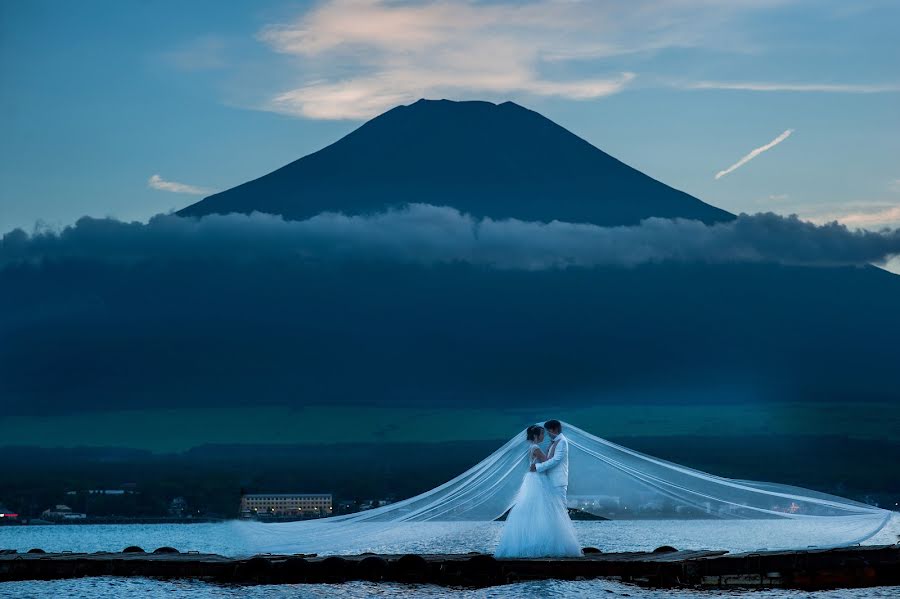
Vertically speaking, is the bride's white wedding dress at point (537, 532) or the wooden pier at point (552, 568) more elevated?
the bride's white wedding dress at point (537, 532)

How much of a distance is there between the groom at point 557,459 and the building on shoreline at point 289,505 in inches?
4285

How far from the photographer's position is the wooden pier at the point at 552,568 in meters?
33.1

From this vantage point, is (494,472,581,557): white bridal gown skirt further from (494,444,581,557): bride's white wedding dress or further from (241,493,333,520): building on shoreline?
(241,493,333,520): building on shoreline

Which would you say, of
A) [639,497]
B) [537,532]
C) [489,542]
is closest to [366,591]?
[537,532]

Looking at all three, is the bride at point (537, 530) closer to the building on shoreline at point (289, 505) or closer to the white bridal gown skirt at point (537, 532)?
the white bridal gown skirt at point (537, 532)

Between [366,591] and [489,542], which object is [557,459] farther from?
[489,542]

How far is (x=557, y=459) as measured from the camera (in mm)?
32281

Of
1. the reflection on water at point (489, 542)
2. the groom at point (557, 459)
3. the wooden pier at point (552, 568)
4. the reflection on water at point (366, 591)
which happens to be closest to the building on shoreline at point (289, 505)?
the reflection on water at point (489, 542)

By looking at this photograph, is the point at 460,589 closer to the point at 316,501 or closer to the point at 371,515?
the point at 371,515

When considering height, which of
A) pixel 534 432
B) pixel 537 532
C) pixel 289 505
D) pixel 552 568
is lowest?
pixel 289 505

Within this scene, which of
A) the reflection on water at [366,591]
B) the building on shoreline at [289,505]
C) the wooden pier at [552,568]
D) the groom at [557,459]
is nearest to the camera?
the groom at [557,459]

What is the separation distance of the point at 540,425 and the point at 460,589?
529cm

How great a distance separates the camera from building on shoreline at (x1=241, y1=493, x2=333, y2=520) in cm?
15312

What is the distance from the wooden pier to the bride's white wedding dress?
61cm
